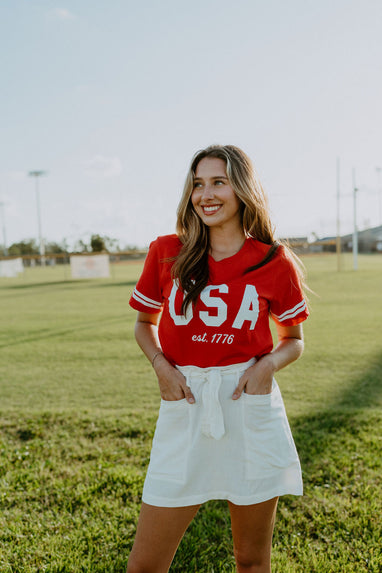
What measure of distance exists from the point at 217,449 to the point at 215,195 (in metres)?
0.95

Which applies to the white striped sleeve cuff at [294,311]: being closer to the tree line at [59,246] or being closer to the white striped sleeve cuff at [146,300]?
the white striped sleeve cuff at [146,300]

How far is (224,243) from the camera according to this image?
1.87 metres

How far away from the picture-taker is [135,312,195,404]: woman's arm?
1681 mm

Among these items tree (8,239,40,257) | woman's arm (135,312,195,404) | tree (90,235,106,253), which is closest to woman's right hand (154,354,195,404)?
woman's arm (135,312,195,404)

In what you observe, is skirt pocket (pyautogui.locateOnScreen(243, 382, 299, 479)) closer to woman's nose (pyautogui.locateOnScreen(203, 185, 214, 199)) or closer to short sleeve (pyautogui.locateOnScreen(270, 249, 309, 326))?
short sleeve (pyautogui.locateOnScreen(270, 249, 309, 326))

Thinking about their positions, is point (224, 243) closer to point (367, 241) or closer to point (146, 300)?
point (146, 300)

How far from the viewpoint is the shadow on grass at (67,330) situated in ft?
26.1

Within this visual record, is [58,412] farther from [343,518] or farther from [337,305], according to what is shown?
[337,305]

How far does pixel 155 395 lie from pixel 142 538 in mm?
3225

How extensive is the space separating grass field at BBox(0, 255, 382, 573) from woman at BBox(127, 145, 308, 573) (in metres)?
0.76

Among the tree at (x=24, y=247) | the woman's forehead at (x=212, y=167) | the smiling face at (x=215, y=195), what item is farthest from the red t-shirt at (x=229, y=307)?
the tree at (x=24, y=247)

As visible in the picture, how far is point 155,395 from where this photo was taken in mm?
4867

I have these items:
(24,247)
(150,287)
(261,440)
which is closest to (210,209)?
(150,287)

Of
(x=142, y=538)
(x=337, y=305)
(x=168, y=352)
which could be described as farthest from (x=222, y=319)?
(x=337, y=305)
